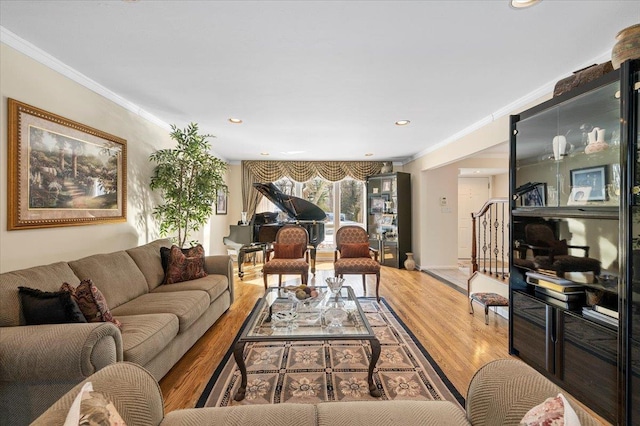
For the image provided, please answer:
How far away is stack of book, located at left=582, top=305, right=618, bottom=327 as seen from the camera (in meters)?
1.83

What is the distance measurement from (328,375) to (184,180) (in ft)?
9.72

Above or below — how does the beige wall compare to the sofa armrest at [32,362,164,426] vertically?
above

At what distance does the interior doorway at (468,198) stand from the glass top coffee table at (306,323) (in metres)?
5.23

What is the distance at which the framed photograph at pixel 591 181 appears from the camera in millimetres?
1912

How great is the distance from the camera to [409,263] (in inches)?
239

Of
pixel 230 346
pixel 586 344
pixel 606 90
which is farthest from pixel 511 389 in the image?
pixel 230 346

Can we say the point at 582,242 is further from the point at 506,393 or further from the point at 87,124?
the point at 87,124

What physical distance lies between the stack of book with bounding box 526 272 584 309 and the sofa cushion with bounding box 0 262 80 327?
3.61 m

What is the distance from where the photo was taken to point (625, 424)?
1633 mm

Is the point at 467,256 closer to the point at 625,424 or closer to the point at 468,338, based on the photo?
the point at 468,338

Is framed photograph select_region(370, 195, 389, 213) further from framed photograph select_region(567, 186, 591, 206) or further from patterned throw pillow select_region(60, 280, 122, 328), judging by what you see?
patterned throw pillow select_region(60, 280, 122, 328)

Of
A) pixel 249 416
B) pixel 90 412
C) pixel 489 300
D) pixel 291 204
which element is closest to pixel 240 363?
pixel 249 416

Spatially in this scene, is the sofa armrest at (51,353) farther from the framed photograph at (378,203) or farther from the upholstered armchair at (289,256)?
the framed photograph at (378,203)

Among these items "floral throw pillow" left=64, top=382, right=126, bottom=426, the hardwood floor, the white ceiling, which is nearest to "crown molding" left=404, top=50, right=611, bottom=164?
the white ceiling
